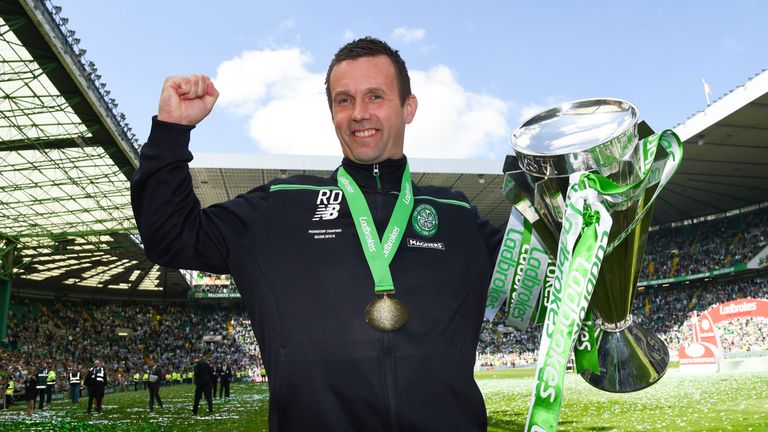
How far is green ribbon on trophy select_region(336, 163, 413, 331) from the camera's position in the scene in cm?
176

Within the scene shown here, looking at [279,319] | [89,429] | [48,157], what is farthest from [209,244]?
[48,157]

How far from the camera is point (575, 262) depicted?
147cm

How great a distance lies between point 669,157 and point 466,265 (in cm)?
68

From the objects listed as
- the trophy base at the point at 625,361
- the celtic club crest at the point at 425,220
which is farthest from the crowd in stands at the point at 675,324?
the celtic club crest at the point at 425,220

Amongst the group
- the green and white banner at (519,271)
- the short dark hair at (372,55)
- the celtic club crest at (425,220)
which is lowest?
the green and white banner at (519,271)

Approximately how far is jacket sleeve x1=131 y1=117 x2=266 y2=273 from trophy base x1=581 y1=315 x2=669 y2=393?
3.77 ft

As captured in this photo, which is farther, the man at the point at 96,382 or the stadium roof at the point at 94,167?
the man at the point at 96,382

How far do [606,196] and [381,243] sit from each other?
67 cm

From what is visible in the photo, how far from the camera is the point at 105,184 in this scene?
24.8 meters

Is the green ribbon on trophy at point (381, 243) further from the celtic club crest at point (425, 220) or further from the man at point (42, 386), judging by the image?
the man at point (42, 386)

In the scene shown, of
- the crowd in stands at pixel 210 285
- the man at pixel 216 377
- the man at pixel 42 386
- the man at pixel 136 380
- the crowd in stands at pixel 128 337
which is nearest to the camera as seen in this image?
the man at pixel 216 377

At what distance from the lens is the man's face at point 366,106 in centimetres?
195

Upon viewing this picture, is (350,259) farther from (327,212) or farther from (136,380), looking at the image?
(136,380)

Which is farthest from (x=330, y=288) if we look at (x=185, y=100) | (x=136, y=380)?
(x=136, y=380)
